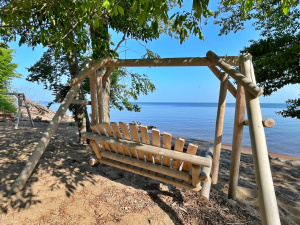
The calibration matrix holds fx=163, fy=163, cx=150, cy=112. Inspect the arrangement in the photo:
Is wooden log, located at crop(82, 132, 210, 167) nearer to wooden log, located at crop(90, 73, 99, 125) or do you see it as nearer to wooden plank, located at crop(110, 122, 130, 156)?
wooden plank, located at crop(110, 122, 130, 156)

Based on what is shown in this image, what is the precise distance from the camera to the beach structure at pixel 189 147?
154cm

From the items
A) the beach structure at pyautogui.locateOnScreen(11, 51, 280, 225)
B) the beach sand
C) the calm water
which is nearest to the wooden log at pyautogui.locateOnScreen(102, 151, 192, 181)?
the beach structure at pyautogui.locateOnScreen(11, 51, 280, 225)

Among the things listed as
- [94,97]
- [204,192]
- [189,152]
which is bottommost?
[204,192]

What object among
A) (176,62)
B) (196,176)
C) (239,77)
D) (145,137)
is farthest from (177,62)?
(196,176)

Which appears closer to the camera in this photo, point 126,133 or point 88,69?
point 126,133

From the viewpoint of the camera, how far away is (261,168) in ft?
4.86

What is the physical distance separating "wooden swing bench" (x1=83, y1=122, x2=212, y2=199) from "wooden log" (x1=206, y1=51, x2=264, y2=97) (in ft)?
2.75

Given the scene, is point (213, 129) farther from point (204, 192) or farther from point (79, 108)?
point (204, 192)

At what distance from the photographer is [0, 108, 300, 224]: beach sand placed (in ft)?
6.55


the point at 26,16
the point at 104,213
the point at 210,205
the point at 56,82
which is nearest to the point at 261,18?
the point at 210,205

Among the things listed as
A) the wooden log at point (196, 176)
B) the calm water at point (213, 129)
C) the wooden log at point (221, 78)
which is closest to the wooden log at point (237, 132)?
the wooden log at point (221, 78)

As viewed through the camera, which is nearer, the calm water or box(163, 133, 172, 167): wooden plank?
box(163, 133, 172, 167): wooden plank

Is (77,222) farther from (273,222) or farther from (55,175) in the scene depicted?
(273,222)

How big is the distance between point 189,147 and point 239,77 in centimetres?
97
